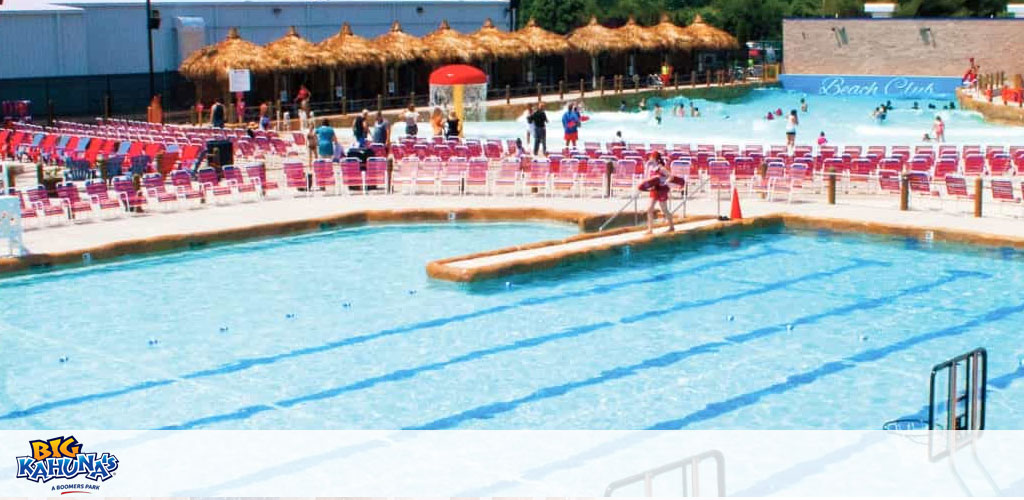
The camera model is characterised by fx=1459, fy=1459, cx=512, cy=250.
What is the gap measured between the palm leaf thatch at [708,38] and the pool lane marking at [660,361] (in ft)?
128

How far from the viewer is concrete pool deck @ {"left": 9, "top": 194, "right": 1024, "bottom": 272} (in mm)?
19969

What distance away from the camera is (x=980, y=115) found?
→ 1822 inches

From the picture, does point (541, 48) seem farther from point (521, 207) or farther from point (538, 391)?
point (538, 391)

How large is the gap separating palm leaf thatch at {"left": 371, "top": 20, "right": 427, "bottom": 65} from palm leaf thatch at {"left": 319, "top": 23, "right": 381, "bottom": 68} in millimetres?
304

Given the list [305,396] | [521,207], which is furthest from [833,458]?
[521,207]

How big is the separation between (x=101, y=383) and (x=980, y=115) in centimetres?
3772

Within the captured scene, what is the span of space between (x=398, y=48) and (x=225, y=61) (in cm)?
616

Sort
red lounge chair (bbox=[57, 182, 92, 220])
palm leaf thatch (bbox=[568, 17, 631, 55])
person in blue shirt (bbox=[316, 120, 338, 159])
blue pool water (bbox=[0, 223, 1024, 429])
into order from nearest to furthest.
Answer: blue pool water (bbox=[0, 223, 1024, 429]), red lounge chair (bbox=[57, 182, 92, 220]), person in blue shirt (bbox=[316, 120, 338, 159]), palm leaf thatch (bbox=[568, 17, 631, 55])

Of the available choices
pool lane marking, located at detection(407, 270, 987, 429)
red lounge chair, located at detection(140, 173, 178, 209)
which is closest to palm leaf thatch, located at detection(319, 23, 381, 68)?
red lounge chair, located at detection(140, 173, 178, 209)

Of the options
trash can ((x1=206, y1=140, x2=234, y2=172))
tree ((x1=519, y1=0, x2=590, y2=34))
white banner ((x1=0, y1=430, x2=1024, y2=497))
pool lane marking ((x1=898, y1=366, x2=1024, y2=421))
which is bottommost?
white banner ((x1=0, y1=430, x2=1024, y2=497))

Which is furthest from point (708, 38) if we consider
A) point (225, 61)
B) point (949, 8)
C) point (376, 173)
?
point (376, 173)

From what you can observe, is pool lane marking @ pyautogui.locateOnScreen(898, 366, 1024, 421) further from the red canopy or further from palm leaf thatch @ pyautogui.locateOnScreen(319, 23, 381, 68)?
palm leaf thatch @ pyautogui.locateOnScreen(319, 23, 381, 68)

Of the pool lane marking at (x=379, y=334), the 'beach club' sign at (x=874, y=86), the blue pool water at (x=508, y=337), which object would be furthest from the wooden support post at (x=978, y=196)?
the 'beach club' sign at (x=874, y=86)

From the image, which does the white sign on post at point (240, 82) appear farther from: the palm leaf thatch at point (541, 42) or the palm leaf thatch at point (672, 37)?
the palm leaf thatch at point (672, 37)
